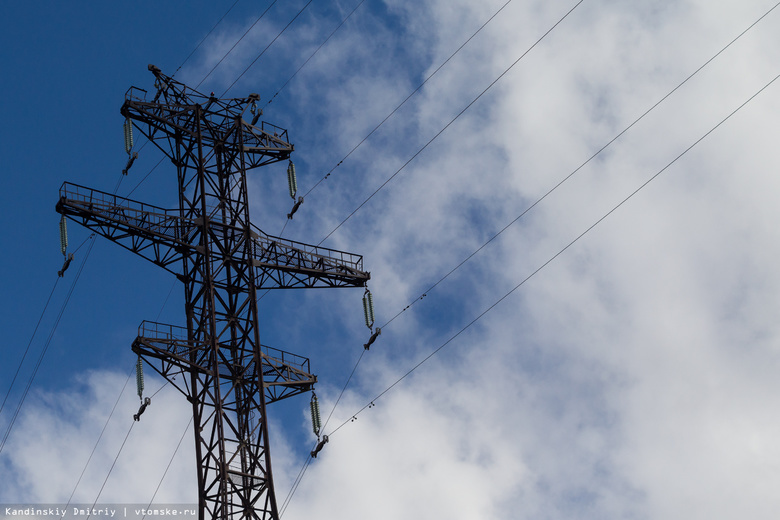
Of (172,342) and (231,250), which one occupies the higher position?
(231,250)

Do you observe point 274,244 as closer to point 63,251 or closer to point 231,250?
point 231,250

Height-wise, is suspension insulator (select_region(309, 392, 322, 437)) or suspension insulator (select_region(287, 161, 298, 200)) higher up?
suspension insulator (select_region(287, 161, 298, 200))

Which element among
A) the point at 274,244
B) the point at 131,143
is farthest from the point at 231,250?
the point at 131,143

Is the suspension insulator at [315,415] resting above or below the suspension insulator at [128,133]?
below

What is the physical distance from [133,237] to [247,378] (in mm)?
7860

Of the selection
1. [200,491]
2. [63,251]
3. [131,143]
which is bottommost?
[200,491]

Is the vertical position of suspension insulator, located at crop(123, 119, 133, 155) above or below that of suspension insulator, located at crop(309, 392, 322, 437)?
above

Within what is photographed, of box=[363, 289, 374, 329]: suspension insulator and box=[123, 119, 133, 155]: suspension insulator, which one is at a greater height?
box=[123, 119, 133, 155]: suspension insulator

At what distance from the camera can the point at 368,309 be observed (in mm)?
69812

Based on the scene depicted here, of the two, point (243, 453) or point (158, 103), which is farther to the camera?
point (158, 103)

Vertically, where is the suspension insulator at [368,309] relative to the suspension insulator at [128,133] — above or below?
below

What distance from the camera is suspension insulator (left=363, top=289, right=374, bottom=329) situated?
69.1 metres

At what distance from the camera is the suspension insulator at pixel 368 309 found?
6912 cm

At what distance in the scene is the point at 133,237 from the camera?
6744 centimetres
